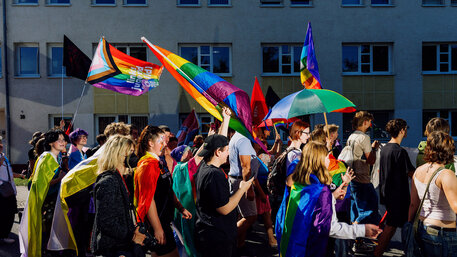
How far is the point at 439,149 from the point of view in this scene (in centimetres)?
353

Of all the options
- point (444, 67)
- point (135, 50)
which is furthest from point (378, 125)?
point (135, 50)

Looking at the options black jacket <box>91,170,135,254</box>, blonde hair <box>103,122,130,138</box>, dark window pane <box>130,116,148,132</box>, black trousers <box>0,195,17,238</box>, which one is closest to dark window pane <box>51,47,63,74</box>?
dark window pane <box>130,116,148,132</box>

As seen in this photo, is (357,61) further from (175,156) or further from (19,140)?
(19,140)

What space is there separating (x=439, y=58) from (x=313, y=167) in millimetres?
17152

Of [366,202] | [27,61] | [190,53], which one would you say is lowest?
[366,202]

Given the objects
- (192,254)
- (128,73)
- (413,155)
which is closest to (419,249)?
(192,254)

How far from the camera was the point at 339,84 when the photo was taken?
1748cm

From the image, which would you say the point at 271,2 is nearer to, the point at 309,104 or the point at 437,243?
the point at 309,104

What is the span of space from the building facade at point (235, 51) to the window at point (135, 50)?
0.14 feet

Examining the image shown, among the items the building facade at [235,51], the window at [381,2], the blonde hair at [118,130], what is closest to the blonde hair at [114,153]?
the blonde hair at [118,130]

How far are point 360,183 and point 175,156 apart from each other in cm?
296

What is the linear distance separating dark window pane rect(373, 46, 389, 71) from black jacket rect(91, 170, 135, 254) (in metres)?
16.7

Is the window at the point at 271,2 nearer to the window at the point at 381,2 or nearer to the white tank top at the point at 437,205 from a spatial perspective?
the window at the point at 381,2

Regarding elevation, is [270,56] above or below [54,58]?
above
